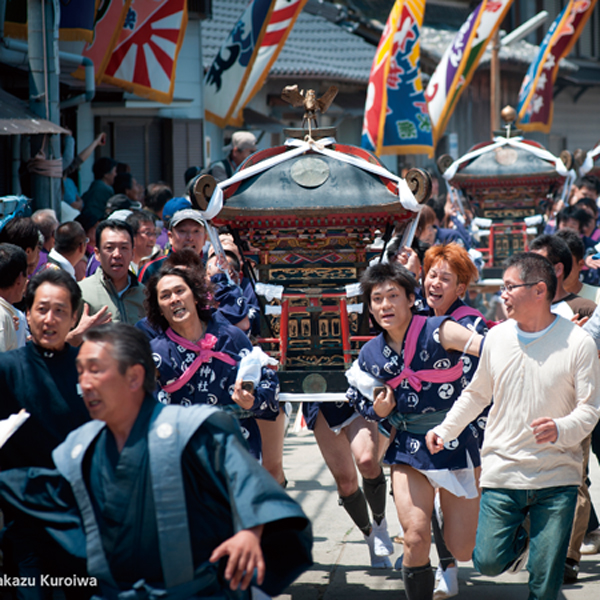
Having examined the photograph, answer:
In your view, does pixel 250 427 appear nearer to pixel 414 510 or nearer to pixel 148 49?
pixel 414 510

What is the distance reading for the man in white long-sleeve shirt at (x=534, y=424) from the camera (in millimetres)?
4012

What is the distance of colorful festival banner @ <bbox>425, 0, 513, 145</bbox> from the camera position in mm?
15062

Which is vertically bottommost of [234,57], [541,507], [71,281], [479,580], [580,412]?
[479,580]

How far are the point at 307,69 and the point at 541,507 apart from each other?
14.8 m

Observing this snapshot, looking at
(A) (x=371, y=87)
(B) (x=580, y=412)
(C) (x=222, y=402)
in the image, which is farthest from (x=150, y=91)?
(B) (x=580, y=412)

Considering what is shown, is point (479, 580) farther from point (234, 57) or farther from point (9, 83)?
point (234, 57)

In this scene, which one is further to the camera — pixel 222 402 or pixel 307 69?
pixel 307 69

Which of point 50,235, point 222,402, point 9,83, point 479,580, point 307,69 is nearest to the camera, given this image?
point 222,402

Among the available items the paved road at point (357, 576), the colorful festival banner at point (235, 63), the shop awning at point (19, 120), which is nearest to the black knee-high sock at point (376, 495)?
the paved road at point (357, 576)

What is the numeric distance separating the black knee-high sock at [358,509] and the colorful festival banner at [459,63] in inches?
407

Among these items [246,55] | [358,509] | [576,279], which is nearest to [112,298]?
[358,509]

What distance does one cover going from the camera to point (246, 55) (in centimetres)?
1259

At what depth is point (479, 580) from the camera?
5273 mm

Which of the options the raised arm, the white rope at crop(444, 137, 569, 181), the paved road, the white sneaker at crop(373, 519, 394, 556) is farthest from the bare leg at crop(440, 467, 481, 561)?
the white rope at crop(444, 137, 569, 181)
